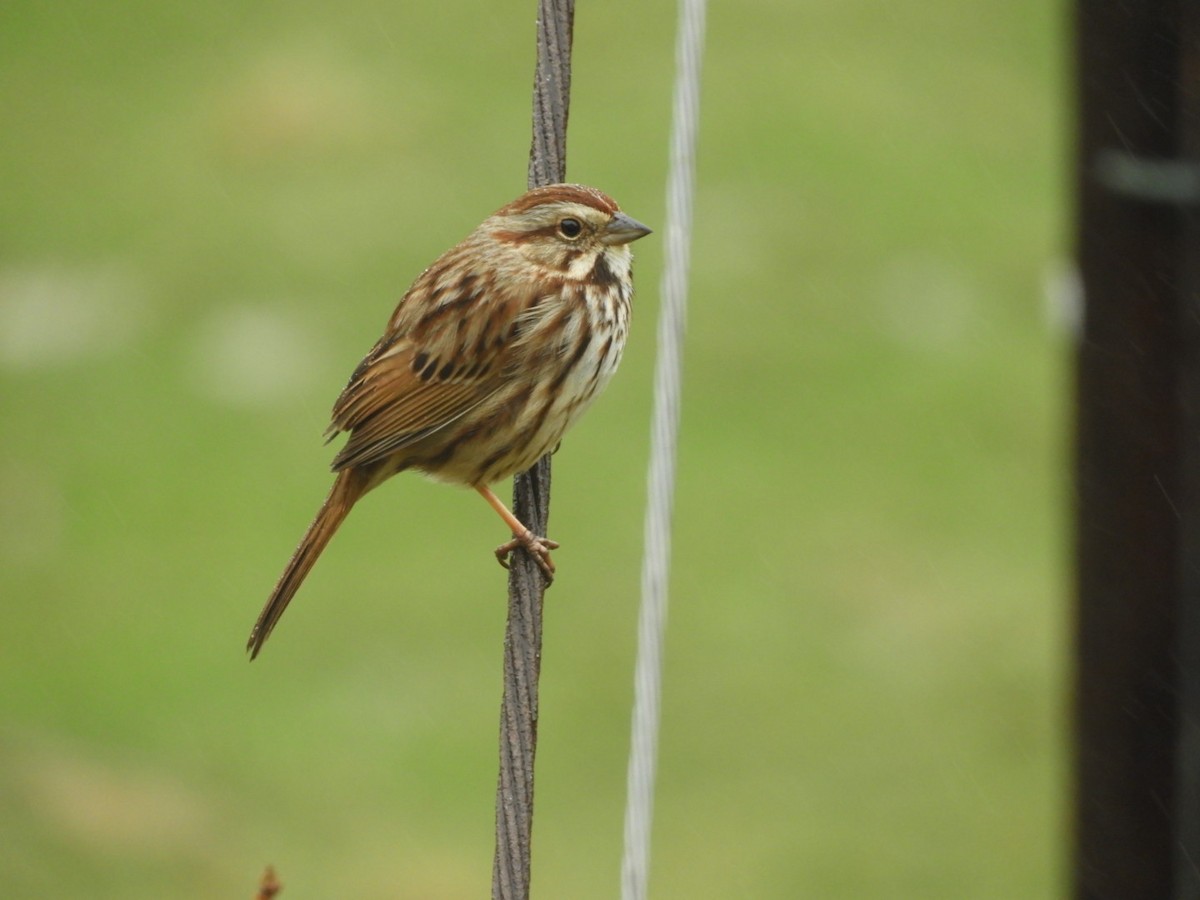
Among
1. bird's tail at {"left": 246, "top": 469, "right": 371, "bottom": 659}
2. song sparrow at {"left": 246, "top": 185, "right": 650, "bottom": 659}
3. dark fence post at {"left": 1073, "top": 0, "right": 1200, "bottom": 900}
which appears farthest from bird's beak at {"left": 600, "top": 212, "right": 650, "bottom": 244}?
dark fence post at {"left": 1073, "top": 0, "right": 1200, "bottom": 900}

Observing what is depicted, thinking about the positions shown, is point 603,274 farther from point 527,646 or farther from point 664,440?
point 527,646

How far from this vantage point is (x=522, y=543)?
281 centimetres

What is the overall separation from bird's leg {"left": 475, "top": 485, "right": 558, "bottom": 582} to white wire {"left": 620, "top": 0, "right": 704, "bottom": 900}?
212mm

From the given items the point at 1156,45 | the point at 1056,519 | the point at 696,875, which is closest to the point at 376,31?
the point at 1056,519

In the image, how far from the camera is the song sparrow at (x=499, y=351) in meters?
3.54

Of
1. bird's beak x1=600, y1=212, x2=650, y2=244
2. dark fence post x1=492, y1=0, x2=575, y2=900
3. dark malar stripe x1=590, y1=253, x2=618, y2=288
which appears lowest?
dark fence post x1=492, y1=0, x2=575, y2=900

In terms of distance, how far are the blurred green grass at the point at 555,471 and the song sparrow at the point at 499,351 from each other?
2.99 meters

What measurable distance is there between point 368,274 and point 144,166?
1.34 m

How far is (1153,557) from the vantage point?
171 inches

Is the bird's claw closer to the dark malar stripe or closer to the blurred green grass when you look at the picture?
the dark malar stripe

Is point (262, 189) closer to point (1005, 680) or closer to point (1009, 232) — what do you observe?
Answer: point (1009, 232)

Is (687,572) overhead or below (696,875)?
overhead

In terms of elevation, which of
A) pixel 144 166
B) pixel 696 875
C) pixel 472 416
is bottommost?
pixel 696 875

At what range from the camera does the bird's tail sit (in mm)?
3240
